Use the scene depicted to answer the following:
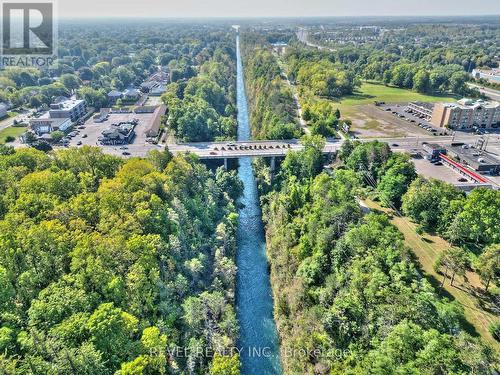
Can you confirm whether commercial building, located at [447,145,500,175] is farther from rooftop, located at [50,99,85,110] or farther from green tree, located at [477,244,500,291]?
rooftop, located at [50,99,85,110]

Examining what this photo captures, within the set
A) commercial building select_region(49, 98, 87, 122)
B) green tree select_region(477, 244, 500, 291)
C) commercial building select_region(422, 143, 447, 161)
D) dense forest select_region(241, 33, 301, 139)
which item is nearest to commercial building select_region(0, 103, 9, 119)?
commercial building select_region(49, 98, 87, 122)

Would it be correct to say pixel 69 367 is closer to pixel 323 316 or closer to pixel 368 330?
pixel 323 316

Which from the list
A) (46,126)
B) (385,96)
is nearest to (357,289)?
(46,126)

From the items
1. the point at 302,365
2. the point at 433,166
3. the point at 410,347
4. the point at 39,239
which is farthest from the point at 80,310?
the point at 433,166

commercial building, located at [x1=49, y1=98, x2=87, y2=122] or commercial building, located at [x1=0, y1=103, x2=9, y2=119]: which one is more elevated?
commercial building, located at [x1=49, y1=98, x2=87, y2=122]

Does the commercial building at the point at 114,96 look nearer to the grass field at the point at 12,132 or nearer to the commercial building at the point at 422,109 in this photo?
the grass field at the point at 12,132
